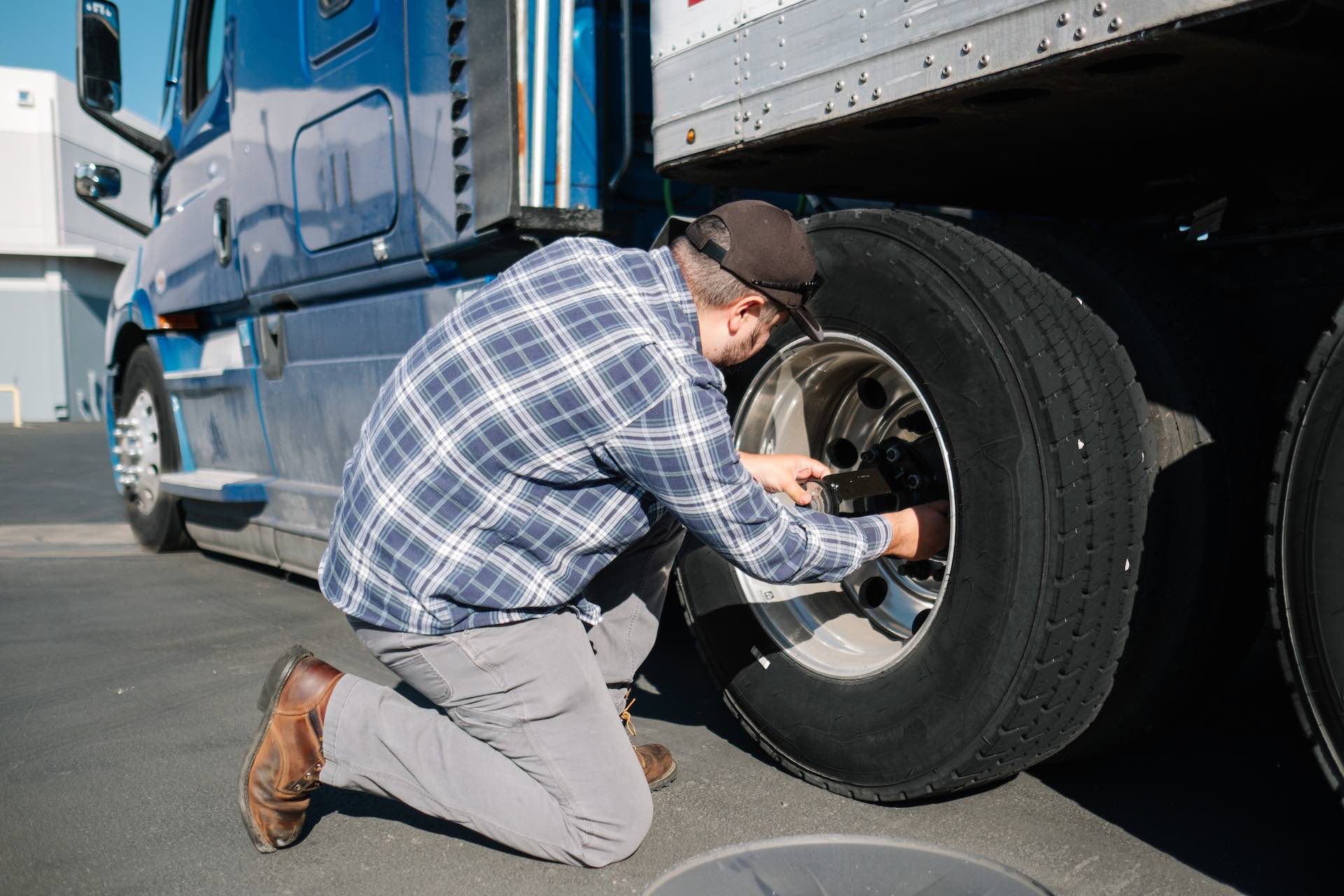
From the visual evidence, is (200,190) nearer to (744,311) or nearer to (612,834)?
(744,311)

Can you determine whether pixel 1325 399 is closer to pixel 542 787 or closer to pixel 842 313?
pixel 842 313

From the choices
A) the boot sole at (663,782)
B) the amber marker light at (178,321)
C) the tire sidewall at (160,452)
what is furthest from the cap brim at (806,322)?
the tire sidewall at (160,452)

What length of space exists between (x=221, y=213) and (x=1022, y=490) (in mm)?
3893

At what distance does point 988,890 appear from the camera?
1.94m

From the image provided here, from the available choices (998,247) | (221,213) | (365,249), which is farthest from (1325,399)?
(221,213)

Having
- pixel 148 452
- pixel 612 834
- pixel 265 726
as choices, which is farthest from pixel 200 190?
pixel 612 834

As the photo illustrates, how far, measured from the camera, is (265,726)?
227 cm

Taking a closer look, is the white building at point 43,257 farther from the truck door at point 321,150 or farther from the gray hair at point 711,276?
the gray hair at point 711,276

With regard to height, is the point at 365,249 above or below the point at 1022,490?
above

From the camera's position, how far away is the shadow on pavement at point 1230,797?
201 cm

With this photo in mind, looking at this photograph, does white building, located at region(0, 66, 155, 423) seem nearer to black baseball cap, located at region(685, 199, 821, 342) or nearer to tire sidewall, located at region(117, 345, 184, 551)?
tire sidewall, located at region(117, 345, 184, 551)

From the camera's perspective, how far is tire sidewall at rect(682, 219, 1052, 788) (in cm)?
194

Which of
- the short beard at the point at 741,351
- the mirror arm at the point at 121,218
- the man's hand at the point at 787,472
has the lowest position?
the man's hand at the point at 787,472

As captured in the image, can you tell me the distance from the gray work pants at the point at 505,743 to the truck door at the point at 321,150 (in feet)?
5.23
